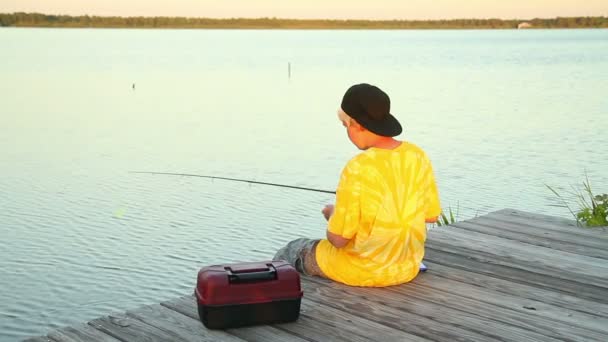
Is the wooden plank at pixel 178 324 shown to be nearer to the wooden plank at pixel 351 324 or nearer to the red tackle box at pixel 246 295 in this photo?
the red tackle box at pixel 246 295

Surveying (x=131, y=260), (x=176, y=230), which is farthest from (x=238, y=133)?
(x=131, y=260)

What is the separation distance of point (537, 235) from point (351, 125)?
2.07 meters

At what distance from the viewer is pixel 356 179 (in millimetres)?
3656

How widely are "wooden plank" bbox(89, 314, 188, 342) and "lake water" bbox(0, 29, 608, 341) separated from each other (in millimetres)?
2115

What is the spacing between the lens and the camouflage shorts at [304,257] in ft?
13.4

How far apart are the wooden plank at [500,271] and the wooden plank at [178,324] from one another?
152cm

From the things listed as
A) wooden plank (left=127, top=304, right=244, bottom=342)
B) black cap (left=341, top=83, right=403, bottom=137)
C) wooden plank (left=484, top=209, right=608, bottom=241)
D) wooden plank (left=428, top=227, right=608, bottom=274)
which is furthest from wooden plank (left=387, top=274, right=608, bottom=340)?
wooden plank (left=484, top=209, right=608, bottom=241)

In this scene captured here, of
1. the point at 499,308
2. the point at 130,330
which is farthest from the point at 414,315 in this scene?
the point at 130,330

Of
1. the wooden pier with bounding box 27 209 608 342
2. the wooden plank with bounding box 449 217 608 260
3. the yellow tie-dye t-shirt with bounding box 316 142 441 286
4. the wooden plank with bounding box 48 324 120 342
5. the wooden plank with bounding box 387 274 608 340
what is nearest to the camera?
the wooden plank with bounding box 48 324 120 342

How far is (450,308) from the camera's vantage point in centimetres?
377

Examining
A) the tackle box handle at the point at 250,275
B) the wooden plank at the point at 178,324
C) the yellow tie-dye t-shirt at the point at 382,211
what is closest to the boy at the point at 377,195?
the yellow tie-dye t-shirt at the point at 382,211

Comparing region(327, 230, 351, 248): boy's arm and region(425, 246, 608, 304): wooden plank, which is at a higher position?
region(327, 230, 351, 248): boy's arm

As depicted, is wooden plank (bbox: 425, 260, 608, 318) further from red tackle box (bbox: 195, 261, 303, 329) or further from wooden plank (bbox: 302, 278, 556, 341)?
red tackle box (bbox: 195, 261, 303, 329)

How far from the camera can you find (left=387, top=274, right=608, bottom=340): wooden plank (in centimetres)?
355
